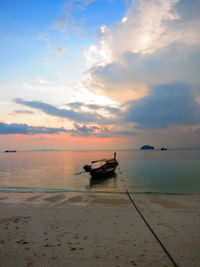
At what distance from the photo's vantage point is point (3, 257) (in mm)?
5113

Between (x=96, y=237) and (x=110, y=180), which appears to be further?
(x=110, y=180)

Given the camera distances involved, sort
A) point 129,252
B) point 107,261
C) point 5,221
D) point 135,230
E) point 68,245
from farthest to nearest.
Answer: point 5,221 → point 135,230 → point 68,245 → point 129,252 → point 107,261

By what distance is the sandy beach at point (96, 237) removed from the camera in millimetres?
5020

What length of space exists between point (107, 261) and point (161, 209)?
21.1 ft

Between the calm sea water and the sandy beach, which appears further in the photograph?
the calm sea water

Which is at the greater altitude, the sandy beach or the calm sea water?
the sandy beach

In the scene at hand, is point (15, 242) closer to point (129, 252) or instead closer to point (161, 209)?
point (129, 252)

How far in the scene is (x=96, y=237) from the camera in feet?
21.2

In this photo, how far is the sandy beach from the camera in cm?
502

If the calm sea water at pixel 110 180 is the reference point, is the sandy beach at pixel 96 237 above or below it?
above

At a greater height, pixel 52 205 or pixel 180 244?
pixel 180 244

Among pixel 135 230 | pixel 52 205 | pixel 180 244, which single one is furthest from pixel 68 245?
pixel 52 205

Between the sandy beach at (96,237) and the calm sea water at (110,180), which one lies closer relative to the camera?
the sandy beach at (96,237)

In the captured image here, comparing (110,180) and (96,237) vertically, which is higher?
(96,237)
